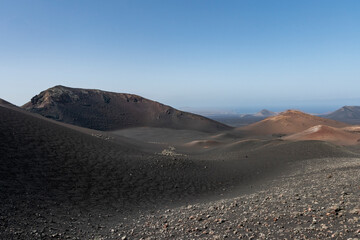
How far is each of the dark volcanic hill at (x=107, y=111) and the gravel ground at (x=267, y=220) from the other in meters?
50.5

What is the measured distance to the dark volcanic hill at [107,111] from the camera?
5497 centimetres

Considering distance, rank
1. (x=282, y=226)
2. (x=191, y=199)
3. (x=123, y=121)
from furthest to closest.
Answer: (x=123, y=121), (x=191, y=199), (x=282, y=226)

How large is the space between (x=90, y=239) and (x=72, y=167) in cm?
632

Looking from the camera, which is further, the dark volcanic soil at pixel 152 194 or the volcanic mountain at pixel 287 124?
the volcanic mountain at pixel 287 124

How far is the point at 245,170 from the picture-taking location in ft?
49.8

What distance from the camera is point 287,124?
→ 55.6 meters

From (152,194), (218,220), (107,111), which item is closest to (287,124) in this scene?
(107,111)

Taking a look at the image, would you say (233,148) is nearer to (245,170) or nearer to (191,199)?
(245,170)

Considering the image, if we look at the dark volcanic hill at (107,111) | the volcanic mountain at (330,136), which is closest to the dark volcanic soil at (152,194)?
the volcanic mountain at (330,136)

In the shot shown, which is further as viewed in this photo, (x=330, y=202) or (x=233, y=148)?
(x=233, y=148)

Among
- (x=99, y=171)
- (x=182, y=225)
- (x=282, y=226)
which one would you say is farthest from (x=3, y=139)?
(x=282, y=226)

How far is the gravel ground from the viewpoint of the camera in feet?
15.8

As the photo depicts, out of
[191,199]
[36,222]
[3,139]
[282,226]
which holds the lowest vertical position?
[191,199]

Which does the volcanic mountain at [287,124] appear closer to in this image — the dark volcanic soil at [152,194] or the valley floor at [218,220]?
the dark volcanic soil at [152,194]
